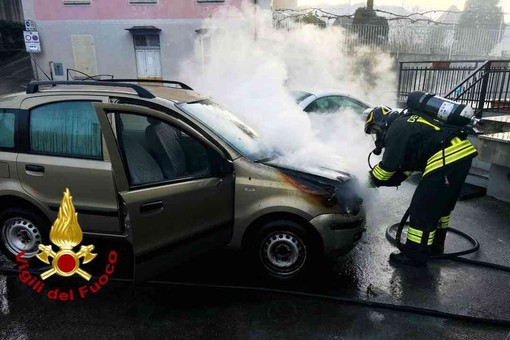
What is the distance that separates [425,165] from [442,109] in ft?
1.94

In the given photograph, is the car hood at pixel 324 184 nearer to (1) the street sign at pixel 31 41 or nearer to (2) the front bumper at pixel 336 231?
(2) the front bumper at pixel 336 231

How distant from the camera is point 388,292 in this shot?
365 centimetres

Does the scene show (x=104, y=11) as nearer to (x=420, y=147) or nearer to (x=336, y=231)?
(x=420, y=147)

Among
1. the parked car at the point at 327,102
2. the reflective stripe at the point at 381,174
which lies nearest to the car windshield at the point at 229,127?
the reflective stripe at the point at 381,174

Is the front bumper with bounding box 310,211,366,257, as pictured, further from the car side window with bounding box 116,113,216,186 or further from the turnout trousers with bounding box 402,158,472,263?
the car side window with bounding box 116,113,216,186

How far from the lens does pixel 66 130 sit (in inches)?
145

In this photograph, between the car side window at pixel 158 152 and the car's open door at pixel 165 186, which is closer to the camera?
the car's open door at pixel 165 186

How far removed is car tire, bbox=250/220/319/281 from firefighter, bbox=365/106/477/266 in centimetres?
108

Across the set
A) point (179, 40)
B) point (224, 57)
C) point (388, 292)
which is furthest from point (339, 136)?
point (179, 40)

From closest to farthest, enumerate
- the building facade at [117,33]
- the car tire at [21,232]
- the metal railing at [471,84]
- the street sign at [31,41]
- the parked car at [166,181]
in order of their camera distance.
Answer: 1. the parked car at [166,181]
2. the car tire at [21,232]
3. the metal railing at [471,84]
4. the street sign at [31,41]
5. the building facade at [117,33]

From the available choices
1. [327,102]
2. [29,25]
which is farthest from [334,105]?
[29,25]

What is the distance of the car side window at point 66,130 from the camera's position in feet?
11.9

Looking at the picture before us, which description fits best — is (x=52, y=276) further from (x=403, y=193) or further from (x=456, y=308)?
(x=403, y=193)

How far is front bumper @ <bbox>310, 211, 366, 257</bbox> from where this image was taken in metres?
3.48
